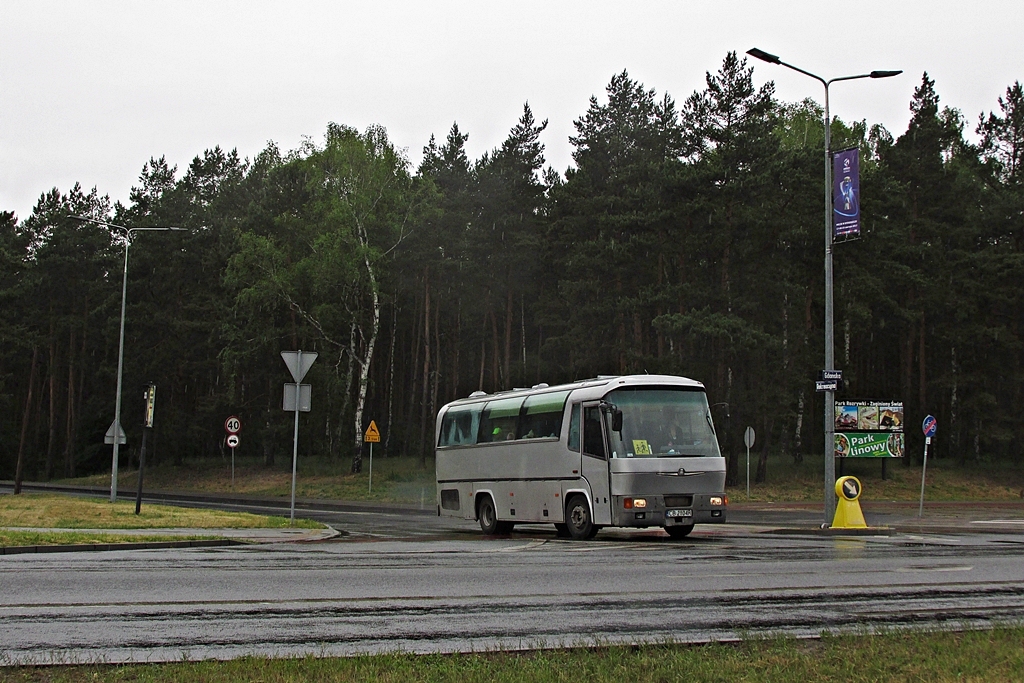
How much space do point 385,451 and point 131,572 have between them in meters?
56.4

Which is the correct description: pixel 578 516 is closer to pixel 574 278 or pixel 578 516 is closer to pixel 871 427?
pixel 871 427

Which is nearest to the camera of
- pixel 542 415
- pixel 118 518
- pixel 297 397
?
pixel 542 415

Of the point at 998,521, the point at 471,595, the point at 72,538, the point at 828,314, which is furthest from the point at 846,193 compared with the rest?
the point at 72,538

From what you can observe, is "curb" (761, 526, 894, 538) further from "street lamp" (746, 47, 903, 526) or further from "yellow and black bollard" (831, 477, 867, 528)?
"street lamp" (746, 47, 903, 526)

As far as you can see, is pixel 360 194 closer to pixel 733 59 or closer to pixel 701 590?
pixel 733 59

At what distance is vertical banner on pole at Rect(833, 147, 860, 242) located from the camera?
25000 millimetres

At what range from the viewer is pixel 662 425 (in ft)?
67.7

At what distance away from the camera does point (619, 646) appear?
7.53 metres

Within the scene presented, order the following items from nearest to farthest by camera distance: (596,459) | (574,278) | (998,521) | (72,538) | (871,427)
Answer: (72,538), (596,459), (998,521), (871,427), (574,278)

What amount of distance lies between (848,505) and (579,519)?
22.1 ft

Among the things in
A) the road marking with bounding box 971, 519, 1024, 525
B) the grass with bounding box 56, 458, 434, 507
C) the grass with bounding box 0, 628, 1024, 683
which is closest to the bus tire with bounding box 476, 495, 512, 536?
the road marking with bounding box 971, 519, 1024, 525

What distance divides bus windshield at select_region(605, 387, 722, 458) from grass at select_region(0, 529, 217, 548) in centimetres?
804

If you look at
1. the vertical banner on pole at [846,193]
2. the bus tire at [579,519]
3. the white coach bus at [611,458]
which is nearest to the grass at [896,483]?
the vertical banner on pole at [846,193]

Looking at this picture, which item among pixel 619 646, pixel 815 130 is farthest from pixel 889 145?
pixel 619 646
